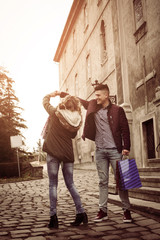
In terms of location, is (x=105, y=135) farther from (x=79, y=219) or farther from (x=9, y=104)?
(x=9, y=104)

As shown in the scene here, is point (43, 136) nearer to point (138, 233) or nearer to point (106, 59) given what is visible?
point (138, 233)

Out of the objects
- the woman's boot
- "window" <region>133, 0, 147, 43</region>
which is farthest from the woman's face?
"window" <region>133, 0, 147, 43</region>

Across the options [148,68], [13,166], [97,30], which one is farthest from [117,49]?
[13,166]

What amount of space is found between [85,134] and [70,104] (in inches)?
23.0

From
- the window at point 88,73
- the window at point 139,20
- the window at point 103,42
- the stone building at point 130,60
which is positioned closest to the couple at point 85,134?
the stone building at point 130,60

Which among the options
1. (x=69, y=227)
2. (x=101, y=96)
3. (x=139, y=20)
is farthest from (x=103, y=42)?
(x=69, y=227)

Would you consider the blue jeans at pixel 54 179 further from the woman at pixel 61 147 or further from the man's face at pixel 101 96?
the man's face at pixel 101 96

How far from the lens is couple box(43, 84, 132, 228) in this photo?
4.14m

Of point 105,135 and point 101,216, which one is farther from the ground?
point 105,135

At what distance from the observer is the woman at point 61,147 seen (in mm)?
4109

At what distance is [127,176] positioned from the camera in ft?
13.9

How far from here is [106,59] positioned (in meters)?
16.1

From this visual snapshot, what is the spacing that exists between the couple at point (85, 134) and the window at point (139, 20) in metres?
7.30

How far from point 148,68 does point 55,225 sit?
792 centimetres
